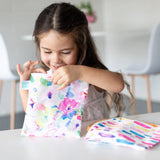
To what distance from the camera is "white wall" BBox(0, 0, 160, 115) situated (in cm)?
329

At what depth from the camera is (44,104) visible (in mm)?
651

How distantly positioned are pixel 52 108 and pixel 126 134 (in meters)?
0.18

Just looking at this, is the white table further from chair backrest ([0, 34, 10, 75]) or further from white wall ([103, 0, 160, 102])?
white wall ([103, 0, 160, 102])

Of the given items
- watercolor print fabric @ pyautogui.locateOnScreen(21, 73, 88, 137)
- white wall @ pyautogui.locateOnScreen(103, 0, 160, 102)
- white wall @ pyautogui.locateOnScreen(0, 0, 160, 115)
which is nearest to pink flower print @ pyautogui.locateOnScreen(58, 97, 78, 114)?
watercolor print fabric @ pyautogui.locateOnScreen(21, 73, 88, 137)

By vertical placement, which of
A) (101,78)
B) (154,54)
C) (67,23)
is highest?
(67,23)

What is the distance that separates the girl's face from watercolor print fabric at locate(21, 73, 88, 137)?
0.26 metres

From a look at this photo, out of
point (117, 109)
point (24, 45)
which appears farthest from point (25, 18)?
point (117, 109)

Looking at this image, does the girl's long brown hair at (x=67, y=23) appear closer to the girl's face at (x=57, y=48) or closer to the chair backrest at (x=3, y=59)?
the girl's face at (x=57, y=48)

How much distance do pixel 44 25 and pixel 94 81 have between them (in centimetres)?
30

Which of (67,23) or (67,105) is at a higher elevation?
(67,23)

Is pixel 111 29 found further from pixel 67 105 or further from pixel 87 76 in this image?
pixel 67 105

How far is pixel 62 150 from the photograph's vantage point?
1.74 ft

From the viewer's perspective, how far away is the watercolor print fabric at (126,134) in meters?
0.54

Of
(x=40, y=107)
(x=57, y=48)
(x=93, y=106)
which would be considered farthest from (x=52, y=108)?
(x=93, y=106)
